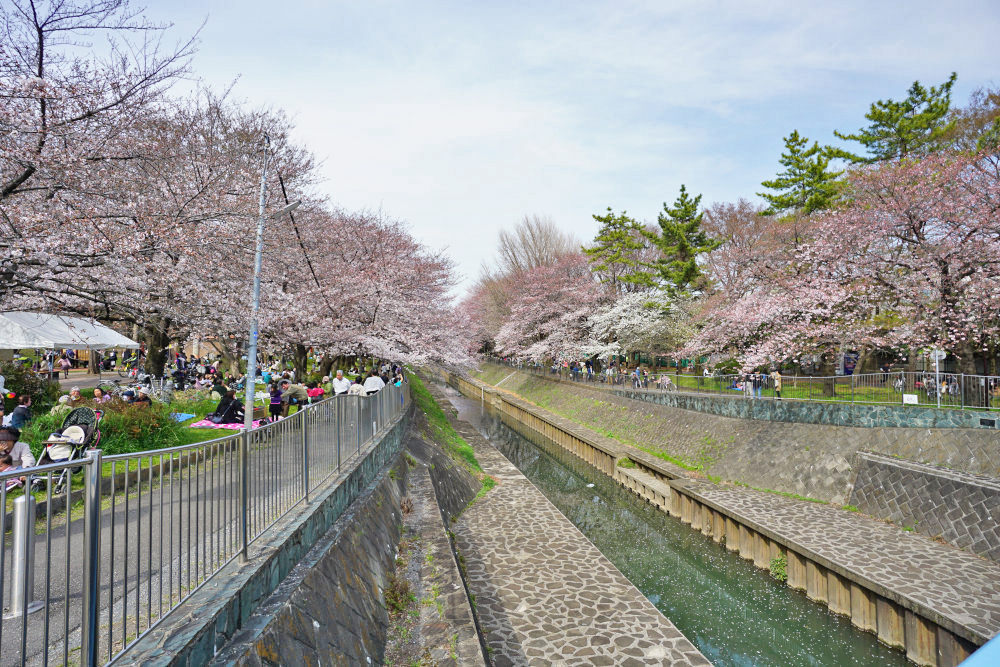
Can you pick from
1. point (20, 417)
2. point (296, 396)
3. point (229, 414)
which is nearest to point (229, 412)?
point (229, 414)

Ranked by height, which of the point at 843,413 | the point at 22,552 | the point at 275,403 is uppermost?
the point at 22,552

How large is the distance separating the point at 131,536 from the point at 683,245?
32603 millimetres

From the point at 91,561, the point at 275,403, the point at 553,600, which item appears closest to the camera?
the point at 91,561

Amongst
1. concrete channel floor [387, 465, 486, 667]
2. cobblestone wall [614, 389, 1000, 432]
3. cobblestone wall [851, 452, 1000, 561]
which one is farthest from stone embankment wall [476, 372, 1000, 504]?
concrete channel floor [387, 465, 486, 667]

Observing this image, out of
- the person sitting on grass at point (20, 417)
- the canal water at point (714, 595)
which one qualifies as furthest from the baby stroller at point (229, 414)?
the canal water at point (714, 595)

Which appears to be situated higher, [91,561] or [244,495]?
[91,561]

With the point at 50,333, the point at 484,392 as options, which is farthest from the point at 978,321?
the point at 484,392

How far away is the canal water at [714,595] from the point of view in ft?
31.7

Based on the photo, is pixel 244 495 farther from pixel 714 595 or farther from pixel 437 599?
pixel 714 595

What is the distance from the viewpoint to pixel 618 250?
36.3 m

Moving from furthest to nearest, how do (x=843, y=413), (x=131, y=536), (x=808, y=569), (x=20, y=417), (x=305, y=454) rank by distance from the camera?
(x=843, y=413), (x=808, y=569), (x=20, y=417), (x=305, y=454), (x=131, y=536)

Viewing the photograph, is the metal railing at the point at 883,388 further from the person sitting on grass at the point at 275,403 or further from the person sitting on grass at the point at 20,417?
the person sitting on grass at the point at 20,417

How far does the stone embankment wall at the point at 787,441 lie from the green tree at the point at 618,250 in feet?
46.0

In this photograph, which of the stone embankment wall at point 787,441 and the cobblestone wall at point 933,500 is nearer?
the cobblestone wall at point 933,500
